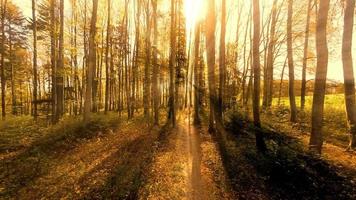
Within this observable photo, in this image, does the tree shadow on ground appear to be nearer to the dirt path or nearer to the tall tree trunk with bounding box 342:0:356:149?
the dirt path

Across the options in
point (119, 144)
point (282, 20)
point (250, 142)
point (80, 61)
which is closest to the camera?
point (250, 142)

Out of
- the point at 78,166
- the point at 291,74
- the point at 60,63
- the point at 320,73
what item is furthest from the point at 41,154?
the point at 291,74

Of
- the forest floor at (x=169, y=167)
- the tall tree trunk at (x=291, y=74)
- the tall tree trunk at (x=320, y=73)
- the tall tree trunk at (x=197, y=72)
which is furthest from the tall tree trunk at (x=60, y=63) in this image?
the tall tree trunk at (x=291, y=74)

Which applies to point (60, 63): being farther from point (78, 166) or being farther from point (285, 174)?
point (285, 174)

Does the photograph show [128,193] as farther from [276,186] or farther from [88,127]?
[88,127]

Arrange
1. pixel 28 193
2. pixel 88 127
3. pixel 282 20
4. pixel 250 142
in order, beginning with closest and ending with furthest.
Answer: pixel 28 193 → pixel 250 142 → pixel 88 127 → pixel 282 20

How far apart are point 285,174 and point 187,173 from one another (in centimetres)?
281

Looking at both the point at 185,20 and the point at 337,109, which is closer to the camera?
the point at 337,109

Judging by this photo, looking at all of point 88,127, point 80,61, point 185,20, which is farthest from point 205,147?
point 80,61

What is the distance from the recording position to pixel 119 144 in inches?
412

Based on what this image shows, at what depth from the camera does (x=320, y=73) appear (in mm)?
7508

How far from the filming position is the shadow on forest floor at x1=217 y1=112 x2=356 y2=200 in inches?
233

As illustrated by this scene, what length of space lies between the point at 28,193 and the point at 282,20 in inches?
771

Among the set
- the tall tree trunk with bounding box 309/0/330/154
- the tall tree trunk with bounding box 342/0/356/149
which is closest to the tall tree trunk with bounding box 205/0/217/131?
the tall tree trunk with bounding box 309/0/330/154
